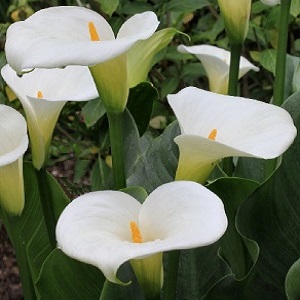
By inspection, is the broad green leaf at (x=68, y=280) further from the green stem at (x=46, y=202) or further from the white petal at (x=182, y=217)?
the white petal at (x=182, y=217)

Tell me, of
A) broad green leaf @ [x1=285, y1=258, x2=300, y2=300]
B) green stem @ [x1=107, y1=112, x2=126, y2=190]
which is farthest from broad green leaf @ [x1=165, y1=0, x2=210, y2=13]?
broad green leaf @ [x1=285, y1=258, x2=300, y2=300]

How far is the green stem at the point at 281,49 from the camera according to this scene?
78cm

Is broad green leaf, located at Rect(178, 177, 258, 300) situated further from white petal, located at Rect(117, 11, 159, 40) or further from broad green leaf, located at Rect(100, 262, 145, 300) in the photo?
white petal, located at Rect(117, 11, 159, 40)

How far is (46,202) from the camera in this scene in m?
0.81

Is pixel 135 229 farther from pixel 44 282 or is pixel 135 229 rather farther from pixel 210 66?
pixel 210 66

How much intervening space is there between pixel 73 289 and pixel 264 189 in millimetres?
241

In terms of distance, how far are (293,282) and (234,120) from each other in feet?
0.57

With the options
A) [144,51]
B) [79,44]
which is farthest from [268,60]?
[79,44]

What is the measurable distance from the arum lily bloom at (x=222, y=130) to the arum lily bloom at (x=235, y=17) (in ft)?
0.45

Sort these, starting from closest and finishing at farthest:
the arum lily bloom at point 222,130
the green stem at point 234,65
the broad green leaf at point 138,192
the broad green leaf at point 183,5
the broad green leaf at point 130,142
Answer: the arum lily bloom at point 222,130, the broad green leaf at point 138,192, the green stem at point 234,65, the broad green leaf at point 130,142, the broad green leaf at point 183,5

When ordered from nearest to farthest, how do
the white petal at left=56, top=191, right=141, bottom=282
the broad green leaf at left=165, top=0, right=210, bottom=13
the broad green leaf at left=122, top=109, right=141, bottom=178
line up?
the white petal at left=56, top=191, right=141, bottom=282, the broad green leaf at left=122, top=109, right=141, bottom=178, the broad green leaf at left=165, top=0, right=210, bottom=13

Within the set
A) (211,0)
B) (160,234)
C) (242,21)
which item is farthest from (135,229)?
(211,0)

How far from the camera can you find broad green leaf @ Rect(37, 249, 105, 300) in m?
0.76

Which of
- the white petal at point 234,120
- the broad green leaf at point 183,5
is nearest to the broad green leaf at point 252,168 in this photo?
the white petal at point 234,120
